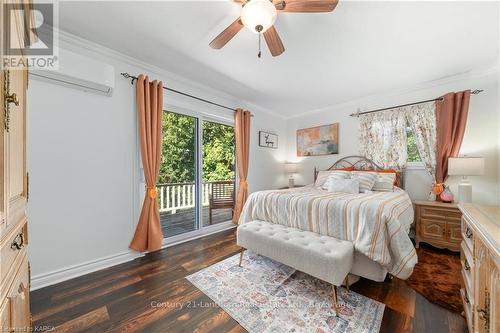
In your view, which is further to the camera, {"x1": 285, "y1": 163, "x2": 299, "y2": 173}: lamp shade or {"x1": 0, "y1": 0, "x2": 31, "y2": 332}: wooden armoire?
{"x1": 285, "y1": 163, "x2": 299, "y2": 173}: lamp shade

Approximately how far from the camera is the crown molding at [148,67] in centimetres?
207

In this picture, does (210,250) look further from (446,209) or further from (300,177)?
(446,209)

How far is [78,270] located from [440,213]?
442 cm

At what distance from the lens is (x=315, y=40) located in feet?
6.84

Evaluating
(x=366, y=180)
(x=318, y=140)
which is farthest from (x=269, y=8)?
(x=318, y=140)

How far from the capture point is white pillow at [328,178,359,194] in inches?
113

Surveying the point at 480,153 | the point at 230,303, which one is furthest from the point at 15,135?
the point at 480,153

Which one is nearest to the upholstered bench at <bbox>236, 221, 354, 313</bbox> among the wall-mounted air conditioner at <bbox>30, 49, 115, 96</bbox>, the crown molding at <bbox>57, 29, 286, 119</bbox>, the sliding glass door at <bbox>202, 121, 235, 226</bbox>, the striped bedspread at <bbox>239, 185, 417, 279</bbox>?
the striped bedspread at <bbox>239, 185, 417, 279</bbox>

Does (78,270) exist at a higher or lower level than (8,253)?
lower

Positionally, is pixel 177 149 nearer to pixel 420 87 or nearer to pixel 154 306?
pixel 154 306

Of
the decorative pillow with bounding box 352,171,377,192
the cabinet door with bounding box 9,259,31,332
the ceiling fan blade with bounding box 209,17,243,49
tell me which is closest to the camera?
the cabinet door with bounding box 9,259,31,332

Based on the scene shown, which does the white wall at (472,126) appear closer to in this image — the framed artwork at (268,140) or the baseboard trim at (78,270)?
the framed artwork at (268,140)

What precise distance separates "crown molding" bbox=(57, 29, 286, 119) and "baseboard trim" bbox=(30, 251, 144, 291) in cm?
233

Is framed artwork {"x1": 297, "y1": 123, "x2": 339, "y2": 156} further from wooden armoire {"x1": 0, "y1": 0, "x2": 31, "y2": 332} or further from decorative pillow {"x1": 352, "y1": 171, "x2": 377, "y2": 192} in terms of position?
wooden armoire {"x1": 0, "y1": 0, "x2": 31, "y2": 332}
